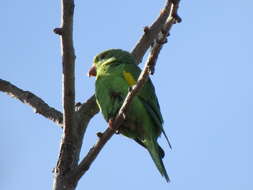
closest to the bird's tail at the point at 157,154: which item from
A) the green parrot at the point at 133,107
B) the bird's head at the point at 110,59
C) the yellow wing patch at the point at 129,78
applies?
the green parrot at the point at 133,107

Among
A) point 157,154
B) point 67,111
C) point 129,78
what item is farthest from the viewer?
point 129,78

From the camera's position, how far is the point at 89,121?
4.45 metres

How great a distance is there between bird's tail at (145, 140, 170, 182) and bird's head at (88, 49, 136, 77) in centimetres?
104

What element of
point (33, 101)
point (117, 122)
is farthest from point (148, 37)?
point (117, 122)

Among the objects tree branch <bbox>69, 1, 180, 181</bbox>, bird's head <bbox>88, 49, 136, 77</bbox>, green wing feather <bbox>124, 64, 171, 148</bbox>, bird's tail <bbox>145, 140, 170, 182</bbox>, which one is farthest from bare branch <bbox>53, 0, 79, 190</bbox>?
bird's head <bbox>88, 49, 136, 77</bbox>

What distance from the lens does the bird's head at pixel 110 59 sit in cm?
594

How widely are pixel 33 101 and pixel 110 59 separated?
5.83 feet

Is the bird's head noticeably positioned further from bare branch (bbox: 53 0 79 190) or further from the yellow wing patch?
bare branch (bbox: 53 0 79 190)

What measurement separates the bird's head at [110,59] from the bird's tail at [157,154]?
104 cm

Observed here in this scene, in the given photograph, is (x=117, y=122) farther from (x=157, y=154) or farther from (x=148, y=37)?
(x=148, y=37)

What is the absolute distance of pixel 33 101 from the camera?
465 cm

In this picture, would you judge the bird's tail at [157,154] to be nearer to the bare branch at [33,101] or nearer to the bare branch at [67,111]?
the bare branch at [67,111]

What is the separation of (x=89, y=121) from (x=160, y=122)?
1.13 meters

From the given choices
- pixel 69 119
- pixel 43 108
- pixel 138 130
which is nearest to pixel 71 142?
pixel 69 119
